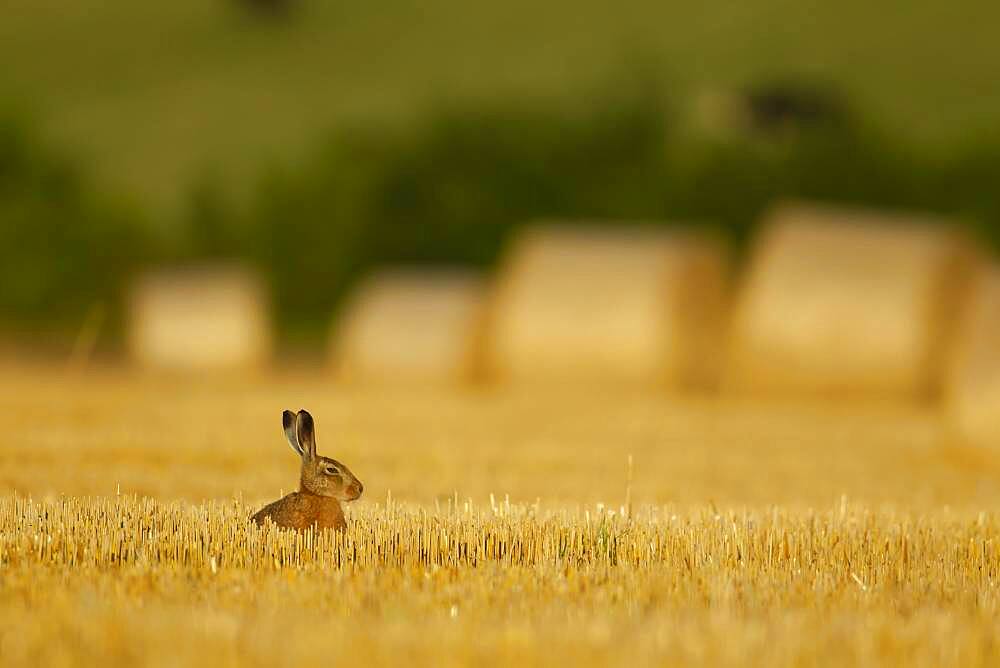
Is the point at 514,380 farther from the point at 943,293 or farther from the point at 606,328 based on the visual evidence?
the point at 943,293

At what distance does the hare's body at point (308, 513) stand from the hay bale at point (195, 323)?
42.0 ft

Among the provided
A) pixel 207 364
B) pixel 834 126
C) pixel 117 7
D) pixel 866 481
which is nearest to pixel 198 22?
pixel 117 7

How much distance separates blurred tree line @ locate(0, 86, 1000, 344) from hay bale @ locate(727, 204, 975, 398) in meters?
9.20

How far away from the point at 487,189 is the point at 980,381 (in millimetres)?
14818

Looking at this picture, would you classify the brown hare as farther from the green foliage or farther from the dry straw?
the green foliage

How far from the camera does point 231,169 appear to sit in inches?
1163

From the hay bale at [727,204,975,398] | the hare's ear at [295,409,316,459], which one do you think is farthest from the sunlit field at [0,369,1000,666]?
the hay bale at [727,204,975,398]

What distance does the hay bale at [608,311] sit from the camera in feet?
46.0

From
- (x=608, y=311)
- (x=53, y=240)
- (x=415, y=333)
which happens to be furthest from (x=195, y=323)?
(x=608, y=311)

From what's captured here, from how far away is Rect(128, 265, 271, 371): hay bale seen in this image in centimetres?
1722

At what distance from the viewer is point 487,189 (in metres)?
Result: 23.4

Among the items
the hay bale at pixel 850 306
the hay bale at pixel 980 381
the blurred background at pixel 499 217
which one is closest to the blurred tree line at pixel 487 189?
the blurred background at pixel 499 217

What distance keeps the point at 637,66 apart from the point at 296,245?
7845 mm

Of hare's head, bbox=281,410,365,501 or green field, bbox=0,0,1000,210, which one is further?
green field, bbox=0,0,1000,210
